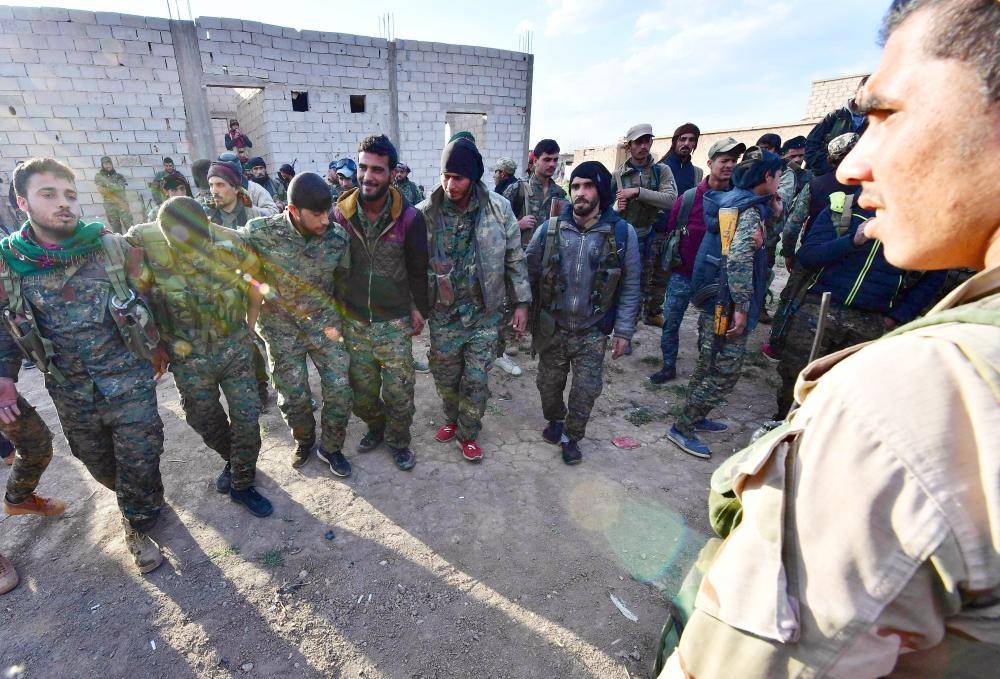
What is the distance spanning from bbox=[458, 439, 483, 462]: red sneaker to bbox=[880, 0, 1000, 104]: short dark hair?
3344 mm

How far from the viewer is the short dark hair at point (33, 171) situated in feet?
7.04

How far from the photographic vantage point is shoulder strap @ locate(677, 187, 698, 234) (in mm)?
4605

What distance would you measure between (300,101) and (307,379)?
31.1ft

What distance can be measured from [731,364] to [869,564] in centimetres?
322

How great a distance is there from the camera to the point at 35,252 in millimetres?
2168

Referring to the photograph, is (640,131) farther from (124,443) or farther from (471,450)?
(124,443)

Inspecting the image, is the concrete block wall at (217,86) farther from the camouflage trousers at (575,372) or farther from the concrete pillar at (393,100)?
the camouflage trousers at (575,372)

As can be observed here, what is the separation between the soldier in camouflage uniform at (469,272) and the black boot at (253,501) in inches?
58.5

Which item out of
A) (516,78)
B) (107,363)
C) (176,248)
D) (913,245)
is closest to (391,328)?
(176,248)

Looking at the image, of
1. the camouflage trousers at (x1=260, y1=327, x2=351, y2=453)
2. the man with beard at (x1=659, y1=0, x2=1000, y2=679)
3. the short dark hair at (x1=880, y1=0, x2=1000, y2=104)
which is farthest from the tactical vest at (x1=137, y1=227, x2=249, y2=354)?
the short dark hair at (x1=880, y1=0, x2=1000, y2=104)

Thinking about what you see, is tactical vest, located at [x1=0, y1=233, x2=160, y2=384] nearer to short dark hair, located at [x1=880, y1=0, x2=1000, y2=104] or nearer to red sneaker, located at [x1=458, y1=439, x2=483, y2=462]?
red sneaker, located at [x1=458, y1=439, x2=483, y2=462]

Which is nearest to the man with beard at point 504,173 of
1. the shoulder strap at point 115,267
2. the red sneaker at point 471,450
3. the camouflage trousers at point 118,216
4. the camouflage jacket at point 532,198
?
the camouflage jacket at point 532,198

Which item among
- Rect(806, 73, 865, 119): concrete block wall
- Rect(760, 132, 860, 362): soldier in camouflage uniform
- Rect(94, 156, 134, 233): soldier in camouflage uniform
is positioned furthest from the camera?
Rect(806, 73, 865, 119): concrete block wall

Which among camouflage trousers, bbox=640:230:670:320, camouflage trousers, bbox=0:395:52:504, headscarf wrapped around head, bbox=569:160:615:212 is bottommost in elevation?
camouflage trousers, bbox=0:395:52:504
